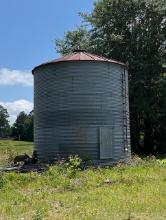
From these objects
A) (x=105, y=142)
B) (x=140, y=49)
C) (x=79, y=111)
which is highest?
(x=140, y=49)

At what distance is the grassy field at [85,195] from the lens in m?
10.8

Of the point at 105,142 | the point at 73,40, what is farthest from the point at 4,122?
the point at 105,142

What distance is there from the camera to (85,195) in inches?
523

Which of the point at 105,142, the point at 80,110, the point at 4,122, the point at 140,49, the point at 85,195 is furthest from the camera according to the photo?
the point at 4,122

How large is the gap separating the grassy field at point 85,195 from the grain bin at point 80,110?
278 cm

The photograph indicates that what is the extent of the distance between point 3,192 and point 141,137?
88.0 feet

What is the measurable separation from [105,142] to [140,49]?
16.1 meters

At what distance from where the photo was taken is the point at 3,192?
46.9 ft

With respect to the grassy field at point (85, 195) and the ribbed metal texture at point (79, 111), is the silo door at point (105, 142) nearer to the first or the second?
the ribbed metal texture at point (79, 111)

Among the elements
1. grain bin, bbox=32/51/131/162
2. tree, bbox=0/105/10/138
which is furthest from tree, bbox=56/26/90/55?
tree, bbox=0/105/10/138

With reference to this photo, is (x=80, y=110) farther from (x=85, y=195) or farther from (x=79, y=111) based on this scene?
(x=85, y=195)

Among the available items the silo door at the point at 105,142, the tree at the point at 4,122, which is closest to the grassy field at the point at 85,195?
the silo door at the point at 105,142

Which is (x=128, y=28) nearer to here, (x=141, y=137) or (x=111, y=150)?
(x=141, y=137)

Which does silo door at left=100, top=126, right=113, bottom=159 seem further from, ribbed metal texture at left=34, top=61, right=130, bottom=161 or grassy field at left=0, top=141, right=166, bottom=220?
grassy field at left=0, top=141, right=166, bottom=220
